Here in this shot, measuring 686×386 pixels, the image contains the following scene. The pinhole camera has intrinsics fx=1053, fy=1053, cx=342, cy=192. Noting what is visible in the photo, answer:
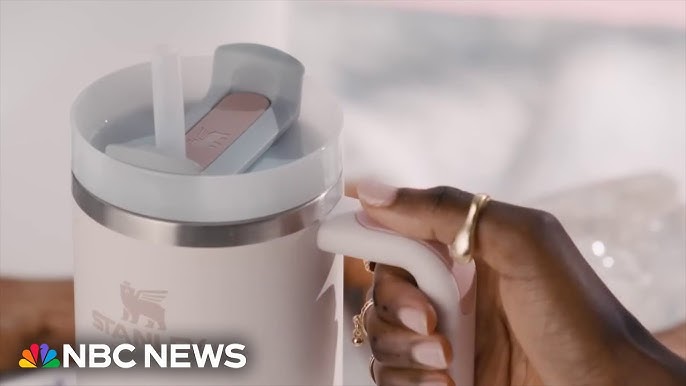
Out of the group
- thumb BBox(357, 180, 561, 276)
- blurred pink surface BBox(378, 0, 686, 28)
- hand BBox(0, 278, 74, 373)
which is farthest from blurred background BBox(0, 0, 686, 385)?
thumb BBox(357, 180, 561, 276)

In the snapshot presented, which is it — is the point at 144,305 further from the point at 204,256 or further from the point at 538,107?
the point at 538,107

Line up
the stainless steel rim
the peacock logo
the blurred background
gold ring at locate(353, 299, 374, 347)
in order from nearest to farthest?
the stainless steel rim, gold ring at locate(353, 299, 374, 347), the peacock logo, the blurred background

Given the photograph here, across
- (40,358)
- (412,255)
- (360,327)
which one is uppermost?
(412,255)

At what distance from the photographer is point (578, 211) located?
3.35 ft

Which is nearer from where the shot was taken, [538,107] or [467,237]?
[467,237]

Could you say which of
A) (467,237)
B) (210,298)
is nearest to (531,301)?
(467,237)

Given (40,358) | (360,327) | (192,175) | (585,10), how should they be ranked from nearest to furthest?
(192,175), (360,327), (40,358), (585,10)

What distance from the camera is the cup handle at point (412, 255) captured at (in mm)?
572

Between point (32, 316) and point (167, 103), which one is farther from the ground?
point (167, 103)

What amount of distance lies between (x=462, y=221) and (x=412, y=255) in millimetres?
45

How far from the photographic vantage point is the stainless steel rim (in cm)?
54

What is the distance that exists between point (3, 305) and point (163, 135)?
397 millimetres

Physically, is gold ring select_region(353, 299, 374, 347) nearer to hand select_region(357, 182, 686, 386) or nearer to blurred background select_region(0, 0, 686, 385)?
hand select_region(357, 182, 686, 386)

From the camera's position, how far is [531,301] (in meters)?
0.62
